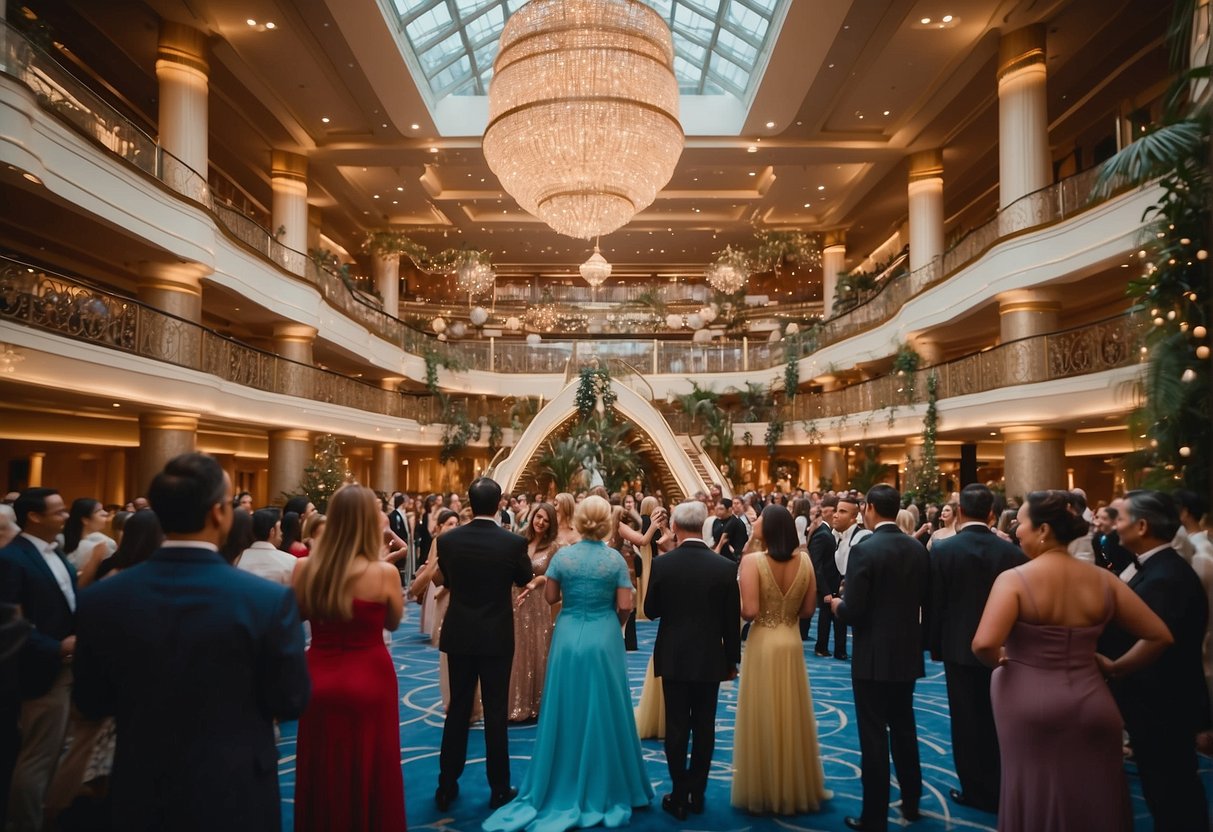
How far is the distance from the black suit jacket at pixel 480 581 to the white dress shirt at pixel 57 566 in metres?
1.64

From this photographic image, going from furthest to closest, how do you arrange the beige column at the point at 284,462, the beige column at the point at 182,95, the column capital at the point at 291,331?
the column capital at the point at 291,331 → the beige column at the point at 284,462 → the beige column at the point at 182,95

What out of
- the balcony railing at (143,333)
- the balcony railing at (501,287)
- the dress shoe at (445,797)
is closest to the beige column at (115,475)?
the balcony railing at (143,333)

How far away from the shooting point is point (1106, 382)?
453 inches

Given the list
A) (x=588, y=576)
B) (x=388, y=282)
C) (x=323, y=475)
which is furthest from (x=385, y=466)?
(x=588, y=576)

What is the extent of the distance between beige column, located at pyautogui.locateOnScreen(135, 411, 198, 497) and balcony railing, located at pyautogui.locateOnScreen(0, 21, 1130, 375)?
3.38 metres

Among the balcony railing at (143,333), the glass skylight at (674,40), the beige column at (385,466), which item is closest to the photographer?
the balcony railing at (143,333)

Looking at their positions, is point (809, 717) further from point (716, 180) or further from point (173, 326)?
point (716, 180)

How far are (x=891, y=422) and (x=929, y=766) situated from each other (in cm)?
1377

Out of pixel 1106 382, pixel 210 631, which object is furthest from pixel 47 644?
pixel 1106 382

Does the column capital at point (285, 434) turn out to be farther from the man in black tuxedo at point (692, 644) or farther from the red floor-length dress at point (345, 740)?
the red floor-length dress at point (345, 740)

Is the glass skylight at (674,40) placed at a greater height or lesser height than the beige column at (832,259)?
greater

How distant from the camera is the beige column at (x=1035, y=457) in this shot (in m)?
13.6

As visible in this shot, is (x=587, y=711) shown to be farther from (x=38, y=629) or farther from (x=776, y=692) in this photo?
(x=38, y=629)

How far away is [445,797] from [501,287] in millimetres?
28819
